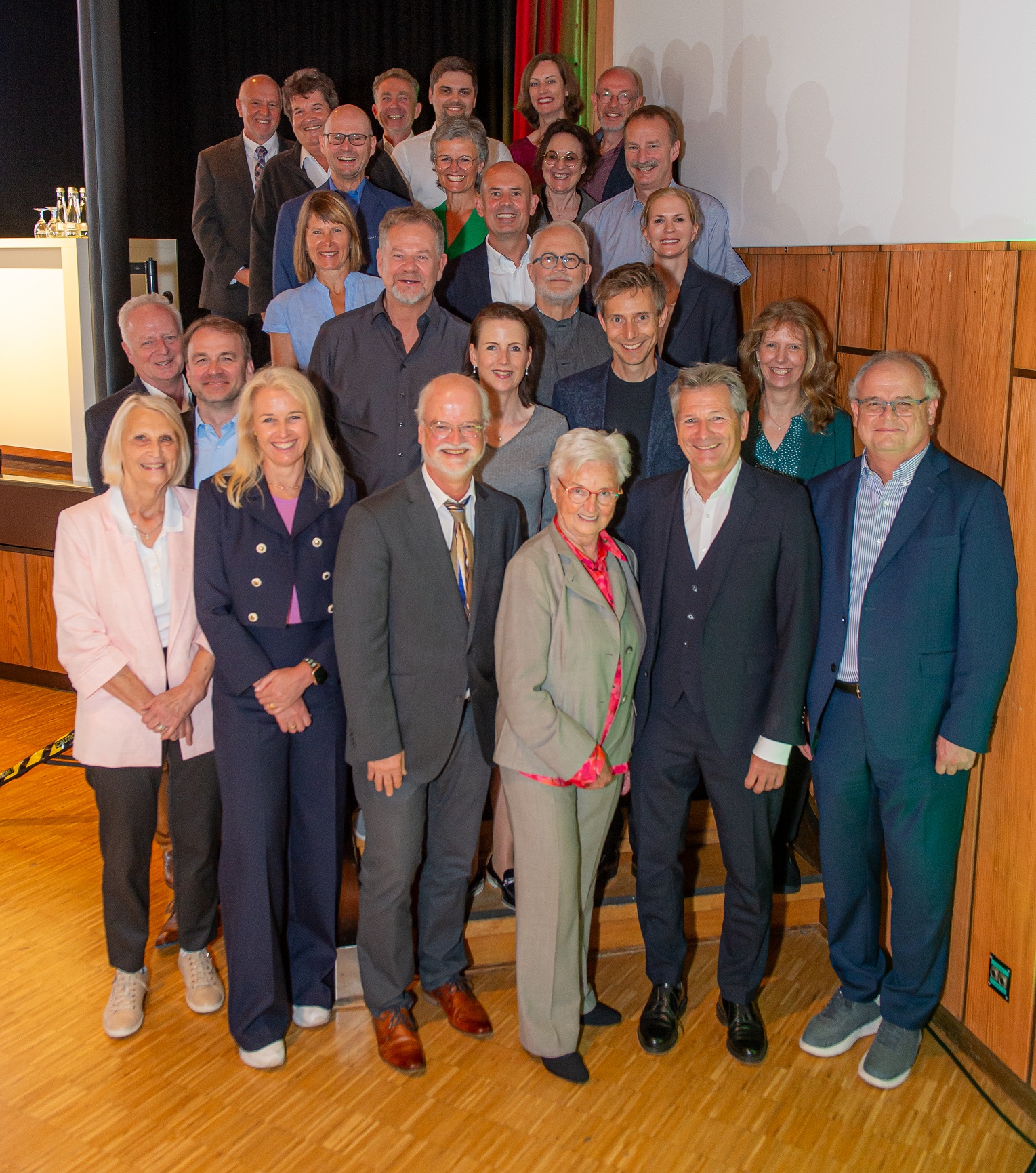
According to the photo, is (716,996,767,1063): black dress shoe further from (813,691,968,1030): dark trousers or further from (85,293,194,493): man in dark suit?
(85,293,194,493): man in dark suit

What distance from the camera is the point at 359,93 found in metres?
7.67

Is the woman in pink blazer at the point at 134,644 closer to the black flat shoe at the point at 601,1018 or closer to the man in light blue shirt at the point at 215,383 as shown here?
the man in light blue shirt at the point at 215,383

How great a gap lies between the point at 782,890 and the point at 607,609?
1.60 m

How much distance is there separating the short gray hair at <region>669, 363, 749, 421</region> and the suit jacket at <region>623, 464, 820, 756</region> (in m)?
0.18

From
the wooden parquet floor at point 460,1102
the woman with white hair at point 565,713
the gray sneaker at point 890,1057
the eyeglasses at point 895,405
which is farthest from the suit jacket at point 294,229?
the gray sneaker at point 890,1057

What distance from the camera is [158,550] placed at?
3.22 metres

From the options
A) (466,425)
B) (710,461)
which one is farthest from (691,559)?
(466,425)

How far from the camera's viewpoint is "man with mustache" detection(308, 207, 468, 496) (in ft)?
12.0

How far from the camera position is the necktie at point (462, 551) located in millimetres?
3018

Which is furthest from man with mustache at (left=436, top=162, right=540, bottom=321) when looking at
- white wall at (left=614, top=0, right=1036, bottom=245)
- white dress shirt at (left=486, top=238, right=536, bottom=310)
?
white wall at (left=614, top=0, right=1036, bottom=245)

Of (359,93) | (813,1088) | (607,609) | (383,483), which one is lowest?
(813,1088)

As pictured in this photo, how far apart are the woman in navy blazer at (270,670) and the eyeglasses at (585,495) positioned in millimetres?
692

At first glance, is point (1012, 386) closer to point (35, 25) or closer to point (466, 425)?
point (466, 425)

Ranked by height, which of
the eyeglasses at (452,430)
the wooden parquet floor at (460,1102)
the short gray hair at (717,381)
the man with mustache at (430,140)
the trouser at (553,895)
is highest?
the man with mustache at (430,140)
